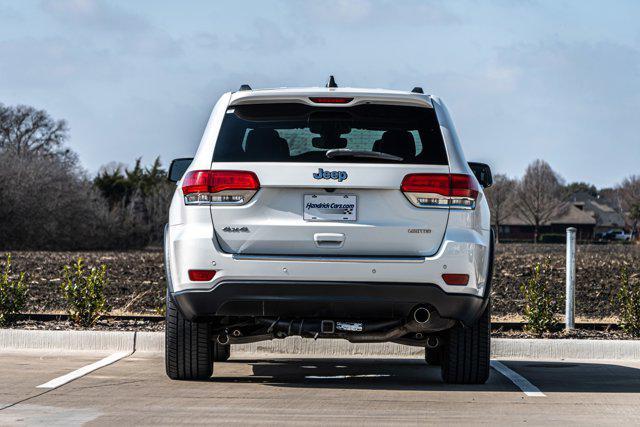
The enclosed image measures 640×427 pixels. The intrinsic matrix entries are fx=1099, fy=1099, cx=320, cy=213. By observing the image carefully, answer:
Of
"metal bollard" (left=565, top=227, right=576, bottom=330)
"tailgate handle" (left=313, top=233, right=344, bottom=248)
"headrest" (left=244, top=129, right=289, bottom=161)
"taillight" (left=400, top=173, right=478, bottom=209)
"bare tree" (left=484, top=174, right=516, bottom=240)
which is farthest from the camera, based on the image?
"bare tree" (left=484, top=174, right=516, bottom=240)

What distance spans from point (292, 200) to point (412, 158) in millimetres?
869

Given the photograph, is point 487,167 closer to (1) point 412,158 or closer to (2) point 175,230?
(1) point 412,158

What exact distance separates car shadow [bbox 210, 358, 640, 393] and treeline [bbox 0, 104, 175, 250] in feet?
160

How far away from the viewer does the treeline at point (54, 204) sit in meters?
60.9

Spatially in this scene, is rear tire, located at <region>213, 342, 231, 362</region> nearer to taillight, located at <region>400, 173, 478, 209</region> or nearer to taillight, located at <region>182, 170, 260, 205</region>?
taillight, located at <region>182, 170, 260, 205</region>

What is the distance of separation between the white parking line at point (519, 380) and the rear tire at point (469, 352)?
1.07 ft

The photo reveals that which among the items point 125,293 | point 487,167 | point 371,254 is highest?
point 487,167

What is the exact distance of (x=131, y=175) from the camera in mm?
98625

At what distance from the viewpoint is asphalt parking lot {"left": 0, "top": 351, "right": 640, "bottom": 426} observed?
21.7 ft

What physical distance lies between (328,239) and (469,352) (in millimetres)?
1615

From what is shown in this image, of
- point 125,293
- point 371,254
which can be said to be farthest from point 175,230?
point 125,293

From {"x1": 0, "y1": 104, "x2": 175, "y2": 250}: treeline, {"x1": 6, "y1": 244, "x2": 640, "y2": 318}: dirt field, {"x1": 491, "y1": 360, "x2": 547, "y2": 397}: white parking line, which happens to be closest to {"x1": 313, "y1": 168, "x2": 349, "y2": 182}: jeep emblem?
{"x1": 491, "y1": 360, "x2": 547, "y2": 397}: white parking line

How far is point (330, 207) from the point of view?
7148 mm

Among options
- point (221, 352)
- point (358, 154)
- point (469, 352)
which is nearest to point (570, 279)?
point (469, 352)
